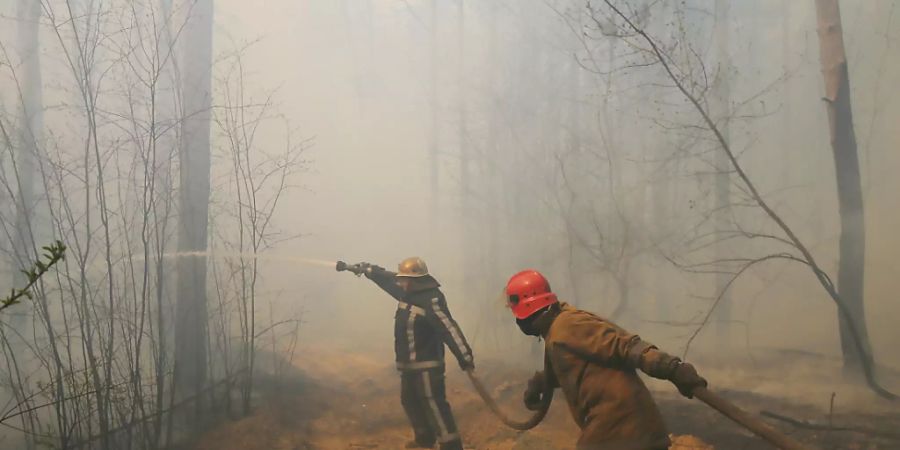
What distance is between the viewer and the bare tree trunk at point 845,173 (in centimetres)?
461

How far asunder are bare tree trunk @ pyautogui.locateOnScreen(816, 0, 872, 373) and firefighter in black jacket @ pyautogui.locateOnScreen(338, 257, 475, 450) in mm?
2842

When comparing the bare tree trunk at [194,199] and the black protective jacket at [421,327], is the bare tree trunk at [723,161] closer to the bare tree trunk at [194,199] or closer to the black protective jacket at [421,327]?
the black protective jacket at [421,327]

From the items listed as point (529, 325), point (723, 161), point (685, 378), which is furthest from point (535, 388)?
point (723, 161)

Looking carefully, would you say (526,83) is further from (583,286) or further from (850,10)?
(850,10)

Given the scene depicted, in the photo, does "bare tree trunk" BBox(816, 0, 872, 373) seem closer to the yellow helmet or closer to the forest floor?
the forest floor

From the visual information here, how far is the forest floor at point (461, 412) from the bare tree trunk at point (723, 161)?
1.30ft

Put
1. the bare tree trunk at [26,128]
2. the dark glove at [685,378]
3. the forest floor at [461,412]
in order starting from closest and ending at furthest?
the dark glove at [685,378] < the bare tree trunk at [26,128] < the forest floor at [461,412]

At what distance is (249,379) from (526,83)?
303cm

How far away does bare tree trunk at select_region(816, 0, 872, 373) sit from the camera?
4.61 m

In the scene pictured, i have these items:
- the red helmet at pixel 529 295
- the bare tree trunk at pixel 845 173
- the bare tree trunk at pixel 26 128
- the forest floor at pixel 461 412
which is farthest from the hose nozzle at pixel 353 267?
the bare tree trunk at pixel 845 173

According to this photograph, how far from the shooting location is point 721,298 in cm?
492

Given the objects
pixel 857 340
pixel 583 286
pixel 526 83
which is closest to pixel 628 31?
pixel 526 83

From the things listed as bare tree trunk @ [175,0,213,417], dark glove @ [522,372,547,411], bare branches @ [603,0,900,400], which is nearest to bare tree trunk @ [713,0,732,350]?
bare branches @ [603,0,900,400]

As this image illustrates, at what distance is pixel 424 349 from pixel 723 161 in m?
2.64
